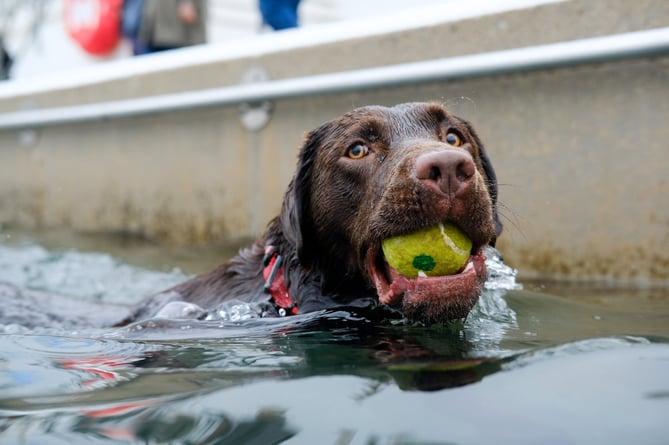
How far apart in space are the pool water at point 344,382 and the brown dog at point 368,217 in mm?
185

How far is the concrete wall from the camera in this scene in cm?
467

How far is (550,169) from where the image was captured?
4996mm

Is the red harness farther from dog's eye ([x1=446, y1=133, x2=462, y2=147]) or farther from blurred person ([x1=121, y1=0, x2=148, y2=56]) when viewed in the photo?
blurred person ([x1=121, y1=0, x2=148, y2=56])

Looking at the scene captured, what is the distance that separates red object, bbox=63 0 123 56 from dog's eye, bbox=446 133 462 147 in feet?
33.7

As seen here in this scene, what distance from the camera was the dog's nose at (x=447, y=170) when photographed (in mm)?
2729

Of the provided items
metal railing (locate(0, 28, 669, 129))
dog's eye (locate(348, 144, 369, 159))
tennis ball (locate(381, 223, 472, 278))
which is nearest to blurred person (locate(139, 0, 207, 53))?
metal railing (locate(0, 28, 669, 129))

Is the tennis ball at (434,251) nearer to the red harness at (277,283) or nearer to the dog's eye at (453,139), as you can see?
the dog's eye at (453,139)

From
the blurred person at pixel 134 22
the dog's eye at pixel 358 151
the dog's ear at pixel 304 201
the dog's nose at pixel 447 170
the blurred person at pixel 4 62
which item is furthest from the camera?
the blurred person at pixel 4 62

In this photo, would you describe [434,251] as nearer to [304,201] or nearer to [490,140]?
[304,201]

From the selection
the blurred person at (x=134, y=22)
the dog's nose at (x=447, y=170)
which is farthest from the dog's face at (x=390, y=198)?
the blurred person at (x=134, y=22)

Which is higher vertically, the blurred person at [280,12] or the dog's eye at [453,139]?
the blurred person at [280,12]

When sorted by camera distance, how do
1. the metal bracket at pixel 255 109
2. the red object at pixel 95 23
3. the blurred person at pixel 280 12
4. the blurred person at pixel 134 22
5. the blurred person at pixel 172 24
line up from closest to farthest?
the metal bracket at pixel 255 109 < the blurred person at pixel 280 12 < the blurred person at pixel 172 24 < the blurred person at pixel 134 22 < the red object at pixel 95 23

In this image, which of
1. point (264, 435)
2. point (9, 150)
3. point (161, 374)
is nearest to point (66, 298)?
point (161, 374)

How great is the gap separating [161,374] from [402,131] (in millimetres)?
1596
